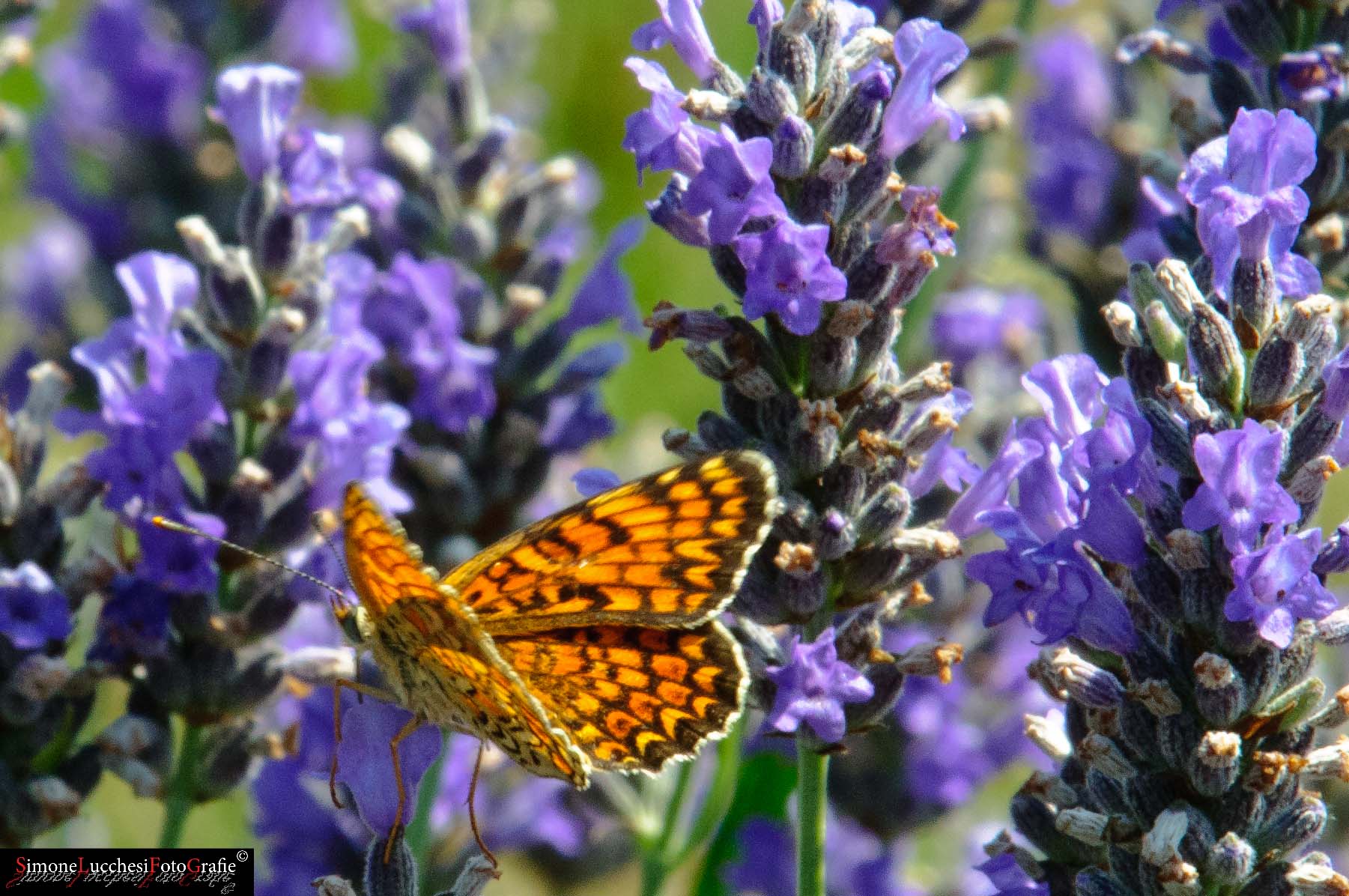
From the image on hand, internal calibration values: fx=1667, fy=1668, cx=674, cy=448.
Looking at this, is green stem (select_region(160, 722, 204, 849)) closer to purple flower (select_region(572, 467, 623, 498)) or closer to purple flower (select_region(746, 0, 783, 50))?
purple flower (select_region(572, 467, 623, 498))

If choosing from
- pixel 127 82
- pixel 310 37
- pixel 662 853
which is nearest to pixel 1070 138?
pixel 310 37

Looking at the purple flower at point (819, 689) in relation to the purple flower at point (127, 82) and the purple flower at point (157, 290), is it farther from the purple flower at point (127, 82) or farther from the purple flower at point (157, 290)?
the purple flower at point (127, 82)

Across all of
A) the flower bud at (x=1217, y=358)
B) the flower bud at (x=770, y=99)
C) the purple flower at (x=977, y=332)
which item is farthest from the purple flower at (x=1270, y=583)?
the purple flower at (x=977, y=332)

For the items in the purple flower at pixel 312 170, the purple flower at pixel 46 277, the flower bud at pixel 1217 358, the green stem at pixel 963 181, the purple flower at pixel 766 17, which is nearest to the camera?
the flower bud at pixel 1217 358

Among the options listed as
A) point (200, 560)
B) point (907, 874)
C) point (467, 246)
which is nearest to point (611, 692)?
point (200, 560)

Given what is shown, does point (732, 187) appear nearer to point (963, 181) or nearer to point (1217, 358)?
point (1217, 358)

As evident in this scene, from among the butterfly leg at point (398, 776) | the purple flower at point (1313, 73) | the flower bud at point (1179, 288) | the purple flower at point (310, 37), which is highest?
the purple flower at point (1313, 73)
